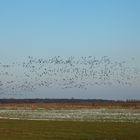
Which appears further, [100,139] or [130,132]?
[130,132]

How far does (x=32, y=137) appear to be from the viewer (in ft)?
129

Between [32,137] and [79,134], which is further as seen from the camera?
[79,134]

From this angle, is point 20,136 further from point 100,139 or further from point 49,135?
point 100,139

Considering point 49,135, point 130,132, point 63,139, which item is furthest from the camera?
point 130,132

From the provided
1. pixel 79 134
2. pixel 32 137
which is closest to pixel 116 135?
pixel 79 134

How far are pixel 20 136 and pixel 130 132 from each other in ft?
34.7

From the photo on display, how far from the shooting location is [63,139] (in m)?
38.6

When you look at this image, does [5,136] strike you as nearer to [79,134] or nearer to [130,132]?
[79,134]

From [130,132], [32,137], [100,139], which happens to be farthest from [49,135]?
[130,132]

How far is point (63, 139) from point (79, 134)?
4241mm

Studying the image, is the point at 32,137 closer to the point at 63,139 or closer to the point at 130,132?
the point at 63,139

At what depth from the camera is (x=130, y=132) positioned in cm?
4503

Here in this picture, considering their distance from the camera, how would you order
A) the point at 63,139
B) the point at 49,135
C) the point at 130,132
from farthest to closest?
the point at 130,132 → the point at 49,135 → the point at 63,139

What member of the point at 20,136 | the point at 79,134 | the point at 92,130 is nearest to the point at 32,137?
the point at 20,136
